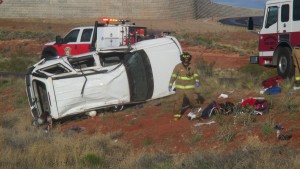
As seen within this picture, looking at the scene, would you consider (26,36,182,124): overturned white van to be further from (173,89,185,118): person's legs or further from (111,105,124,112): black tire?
(173,89,185,118): person's legs

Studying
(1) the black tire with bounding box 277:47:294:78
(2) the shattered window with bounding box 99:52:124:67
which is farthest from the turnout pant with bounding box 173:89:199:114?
(1) the black tire with bounding box 277:47:294:78

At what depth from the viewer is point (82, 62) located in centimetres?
1848

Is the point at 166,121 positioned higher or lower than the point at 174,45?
lower

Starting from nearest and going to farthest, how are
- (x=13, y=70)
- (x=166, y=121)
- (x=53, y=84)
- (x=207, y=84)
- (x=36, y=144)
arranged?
(x=36, y=144)
(x=166, y=121)
(x=53, y=84)
(x=207, y=84)
(x=13, y=70)

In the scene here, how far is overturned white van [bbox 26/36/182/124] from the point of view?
17.1m

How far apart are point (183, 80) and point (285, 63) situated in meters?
5.33

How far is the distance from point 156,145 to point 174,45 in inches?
238

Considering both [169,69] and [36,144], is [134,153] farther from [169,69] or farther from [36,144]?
[169,69]

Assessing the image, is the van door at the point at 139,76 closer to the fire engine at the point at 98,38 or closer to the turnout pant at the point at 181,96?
the turnout pant at the point at 181,96

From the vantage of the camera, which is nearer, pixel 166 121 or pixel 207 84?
pixel 166 121

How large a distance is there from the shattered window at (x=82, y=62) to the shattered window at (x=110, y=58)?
0.99 ft

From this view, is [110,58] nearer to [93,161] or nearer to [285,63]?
[285,63]

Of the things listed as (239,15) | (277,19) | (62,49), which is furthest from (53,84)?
(239,15)

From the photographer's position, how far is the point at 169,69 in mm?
18406
